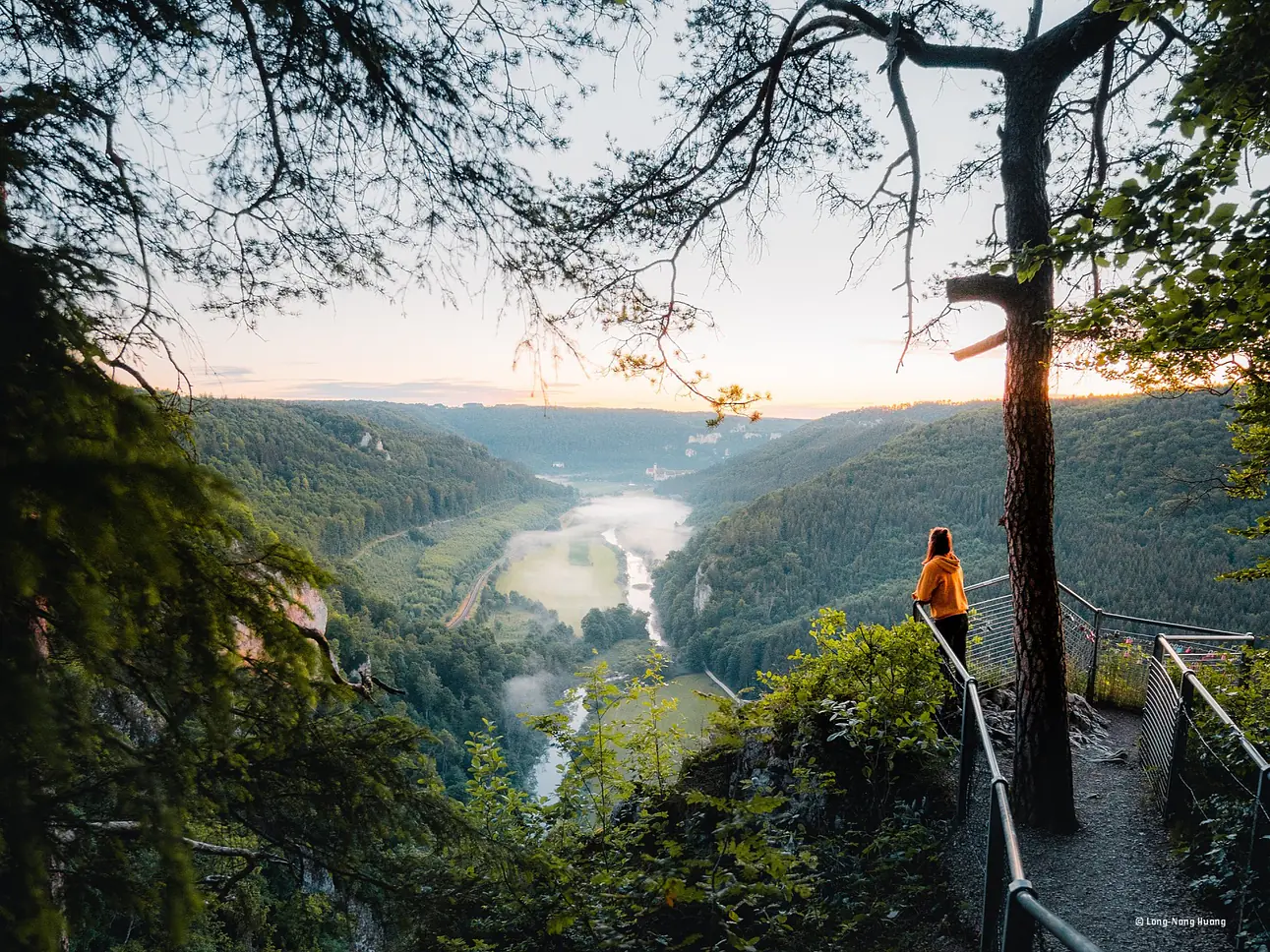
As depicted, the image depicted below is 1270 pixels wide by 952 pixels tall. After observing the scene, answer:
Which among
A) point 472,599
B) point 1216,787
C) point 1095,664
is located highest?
point 1216,787

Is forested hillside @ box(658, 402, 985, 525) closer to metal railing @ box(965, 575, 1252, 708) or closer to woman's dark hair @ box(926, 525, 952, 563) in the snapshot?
metal railing @ box(965, 575, 1252, 708)

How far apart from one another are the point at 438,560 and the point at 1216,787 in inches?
4178

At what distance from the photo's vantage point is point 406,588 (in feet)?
287

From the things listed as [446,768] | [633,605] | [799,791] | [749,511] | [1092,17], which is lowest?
[633,605]

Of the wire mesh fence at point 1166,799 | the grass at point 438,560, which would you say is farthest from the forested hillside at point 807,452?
the wire mesh fence at point 1166,799

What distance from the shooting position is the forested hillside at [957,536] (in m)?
43.7

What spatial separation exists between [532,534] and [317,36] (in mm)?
146866

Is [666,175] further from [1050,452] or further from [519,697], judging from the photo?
[519,697]

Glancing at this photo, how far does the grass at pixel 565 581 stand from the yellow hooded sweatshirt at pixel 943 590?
89.0m

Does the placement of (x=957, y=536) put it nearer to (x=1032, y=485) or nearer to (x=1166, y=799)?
(x=1166, y=799)

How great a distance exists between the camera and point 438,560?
336 ft

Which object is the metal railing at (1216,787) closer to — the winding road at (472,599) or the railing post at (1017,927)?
the railing post at (1017,927)

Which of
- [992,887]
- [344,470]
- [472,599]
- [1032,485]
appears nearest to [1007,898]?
[992,887]

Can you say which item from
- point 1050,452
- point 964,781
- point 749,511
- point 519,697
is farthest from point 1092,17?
point 749,511
